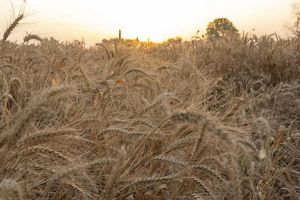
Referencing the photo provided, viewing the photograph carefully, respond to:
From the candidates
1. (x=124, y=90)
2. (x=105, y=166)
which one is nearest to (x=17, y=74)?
(x=124, y=90)

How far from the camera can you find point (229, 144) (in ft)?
3.72

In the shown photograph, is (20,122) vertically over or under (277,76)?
over

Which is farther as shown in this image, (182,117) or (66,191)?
(66,191)

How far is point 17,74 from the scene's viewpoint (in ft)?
9.22

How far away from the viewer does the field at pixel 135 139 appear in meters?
1.28

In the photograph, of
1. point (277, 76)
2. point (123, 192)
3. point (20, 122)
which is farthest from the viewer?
point (277, 76)

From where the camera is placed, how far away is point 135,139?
2.13m

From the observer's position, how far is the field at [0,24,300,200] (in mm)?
1280

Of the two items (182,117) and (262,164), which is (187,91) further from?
(182,117)

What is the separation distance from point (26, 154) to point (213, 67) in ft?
13.7

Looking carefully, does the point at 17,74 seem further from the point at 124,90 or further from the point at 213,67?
the point at 213,67

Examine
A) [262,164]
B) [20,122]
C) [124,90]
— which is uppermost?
[20,122]

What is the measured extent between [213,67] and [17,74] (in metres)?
2.98

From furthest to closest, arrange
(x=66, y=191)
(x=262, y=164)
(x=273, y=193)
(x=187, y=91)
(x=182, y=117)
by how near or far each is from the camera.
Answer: (x=187, y=91), (x=273, y=193), (x=262, y=164), (x=66, y=191), (x=182, y=117)
